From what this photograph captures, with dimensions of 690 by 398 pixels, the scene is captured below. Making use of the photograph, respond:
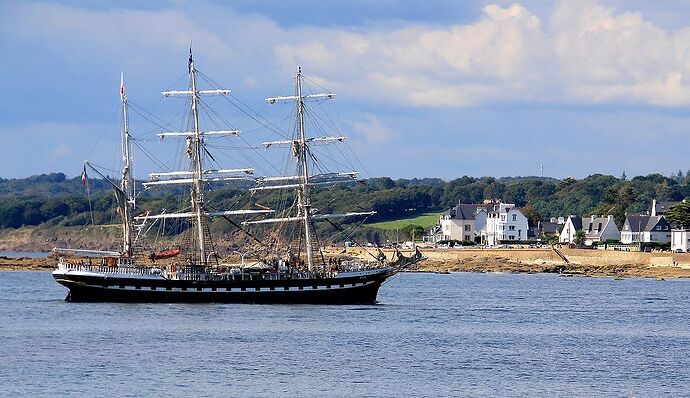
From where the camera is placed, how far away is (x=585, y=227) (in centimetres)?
19200

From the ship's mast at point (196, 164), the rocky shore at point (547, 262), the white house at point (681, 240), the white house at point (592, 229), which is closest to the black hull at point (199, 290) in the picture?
the ship's mast at point (196, 164)

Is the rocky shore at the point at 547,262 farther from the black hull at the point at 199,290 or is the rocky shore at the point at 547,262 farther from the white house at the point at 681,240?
the black hull at the point at 199,290

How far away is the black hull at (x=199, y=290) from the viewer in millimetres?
88688

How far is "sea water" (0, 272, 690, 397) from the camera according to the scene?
49500mm

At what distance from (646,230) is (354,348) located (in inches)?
4732

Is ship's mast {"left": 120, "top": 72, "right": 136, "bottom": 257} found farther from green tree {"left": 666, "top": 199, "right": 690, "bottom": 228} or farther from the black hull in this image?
green tree {"left": 666, "top": 199, "right": 690, "bottom": 228}

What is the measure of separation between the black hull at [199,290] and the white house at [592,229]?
321 ft

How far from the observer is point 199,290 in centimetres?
8925

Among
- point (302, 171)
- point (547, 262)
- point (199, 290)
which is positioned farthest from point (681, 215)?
point (199, 290)

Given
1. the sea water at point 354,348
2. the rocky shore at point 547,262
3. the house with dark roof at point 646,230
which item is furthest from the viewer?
the house with dark roof at point 646,230

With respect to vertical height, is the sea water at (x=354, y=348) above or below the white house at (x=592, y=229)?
below

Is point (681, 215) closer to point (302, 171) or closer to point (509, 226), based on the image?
point (509, 226)

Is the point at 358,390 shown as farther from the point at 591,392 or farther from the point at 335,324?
the point at 335,324

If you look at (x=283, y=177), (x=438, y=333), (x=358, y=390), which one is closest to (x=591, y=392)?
(x=358, y=390)
